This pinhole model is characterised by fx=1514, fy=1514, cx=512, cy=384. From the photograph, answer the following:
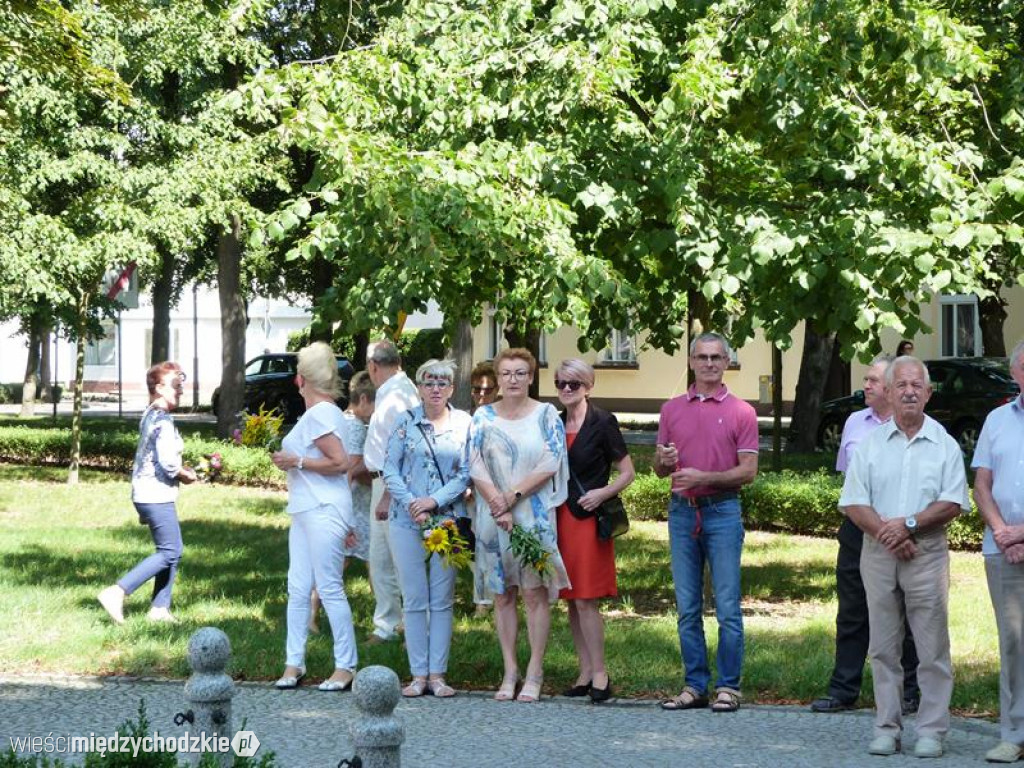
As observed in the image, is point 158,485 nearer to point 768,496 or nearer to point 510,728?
point 510,728

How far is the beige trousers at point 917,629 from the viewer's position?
285 inches

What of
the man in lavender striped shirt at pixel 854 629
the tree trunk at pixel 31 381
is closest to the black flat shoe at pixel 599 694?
the man in lavender striped shirt at pixel 854 629

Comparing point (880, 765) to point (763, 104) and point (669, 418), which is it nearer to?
point (669, 418)

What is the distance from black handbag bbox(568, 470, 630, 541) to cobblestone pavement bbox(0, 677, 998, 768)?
96 centimetres

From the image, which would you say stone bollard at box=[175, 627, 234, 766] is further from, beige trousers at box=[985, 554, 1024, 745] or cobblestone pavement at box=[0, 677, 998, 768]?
beige trousers at box=[985, 554, 1024, 745]

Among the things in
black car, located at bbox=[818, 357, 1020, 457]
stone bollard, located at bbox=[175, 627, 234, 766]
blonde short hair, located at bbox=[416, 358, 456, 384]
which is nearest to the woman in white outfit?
blonde short hair, located at bbox=[416, 358, 456, 384]

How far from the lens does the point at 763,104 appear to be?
10.5m

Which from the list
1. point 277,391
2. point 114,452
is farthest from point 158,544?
point 277,391

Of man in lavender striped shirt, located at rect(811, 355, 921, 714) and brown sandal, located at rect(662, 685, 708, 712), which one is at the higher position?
man in lavender striped shirt, located at rect(811, 355, 921, 714)

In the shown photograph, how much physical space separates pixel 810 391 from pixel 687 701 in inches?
701

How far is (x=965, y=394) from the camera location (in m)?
24.9

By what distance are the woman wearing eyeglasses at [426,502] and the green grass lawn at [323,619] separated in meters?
0.42

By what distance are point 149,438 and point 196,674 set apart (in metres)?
5.78

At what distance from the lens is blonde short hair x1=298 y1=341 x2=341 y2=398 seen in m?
9.00
